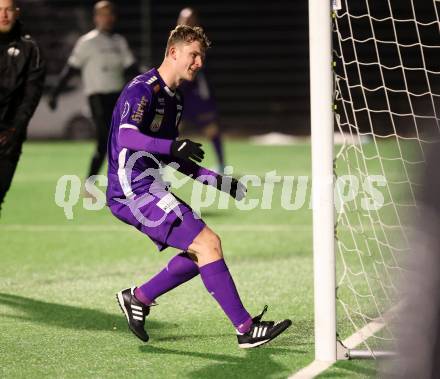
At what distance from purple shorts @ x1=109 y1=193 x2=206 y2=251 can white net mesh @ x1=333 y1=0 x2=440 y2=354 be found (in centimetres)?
80

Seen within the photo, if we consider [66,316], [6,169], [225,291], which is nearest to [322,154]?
[225,291]

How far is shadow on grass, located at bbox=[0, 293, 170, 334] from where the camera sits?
6.11 metres

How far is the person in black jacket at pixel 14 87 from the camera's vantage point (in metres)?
7.40

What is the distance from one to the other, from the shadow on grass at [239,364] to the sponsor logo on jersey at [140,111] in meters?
1.24

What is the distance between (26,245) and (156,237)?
155 inches

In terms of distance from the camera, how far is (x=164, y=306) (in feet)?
22.0

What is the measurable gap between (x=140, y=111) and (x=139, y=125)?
0.24 feet

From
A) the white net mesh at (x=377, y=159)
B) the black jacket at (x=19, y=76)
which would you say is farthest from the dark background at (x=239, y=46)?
the black jacket at (x=19, y=76)

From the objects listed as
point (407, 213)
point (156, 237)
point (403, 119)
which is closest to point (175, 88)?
point (156, 237)

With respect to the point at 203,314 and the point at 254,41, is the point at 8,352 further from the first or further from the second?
the point at 254,41

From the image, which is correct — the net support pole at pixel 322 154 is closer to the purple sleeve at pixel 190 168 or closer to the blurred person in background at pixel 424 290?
the purple sleeve at pixel 190 168

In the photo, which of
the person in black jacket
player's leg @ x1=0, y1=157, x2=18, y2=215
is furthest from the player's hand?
player's leg @ x1=0, y1=157, x2=18, y2=215

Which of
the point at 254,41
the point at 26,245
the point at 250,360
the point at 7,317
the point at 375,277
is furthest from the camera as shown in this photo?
the point at 254,41

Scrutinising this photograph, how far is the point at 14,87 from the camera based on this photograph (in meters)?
7.60
